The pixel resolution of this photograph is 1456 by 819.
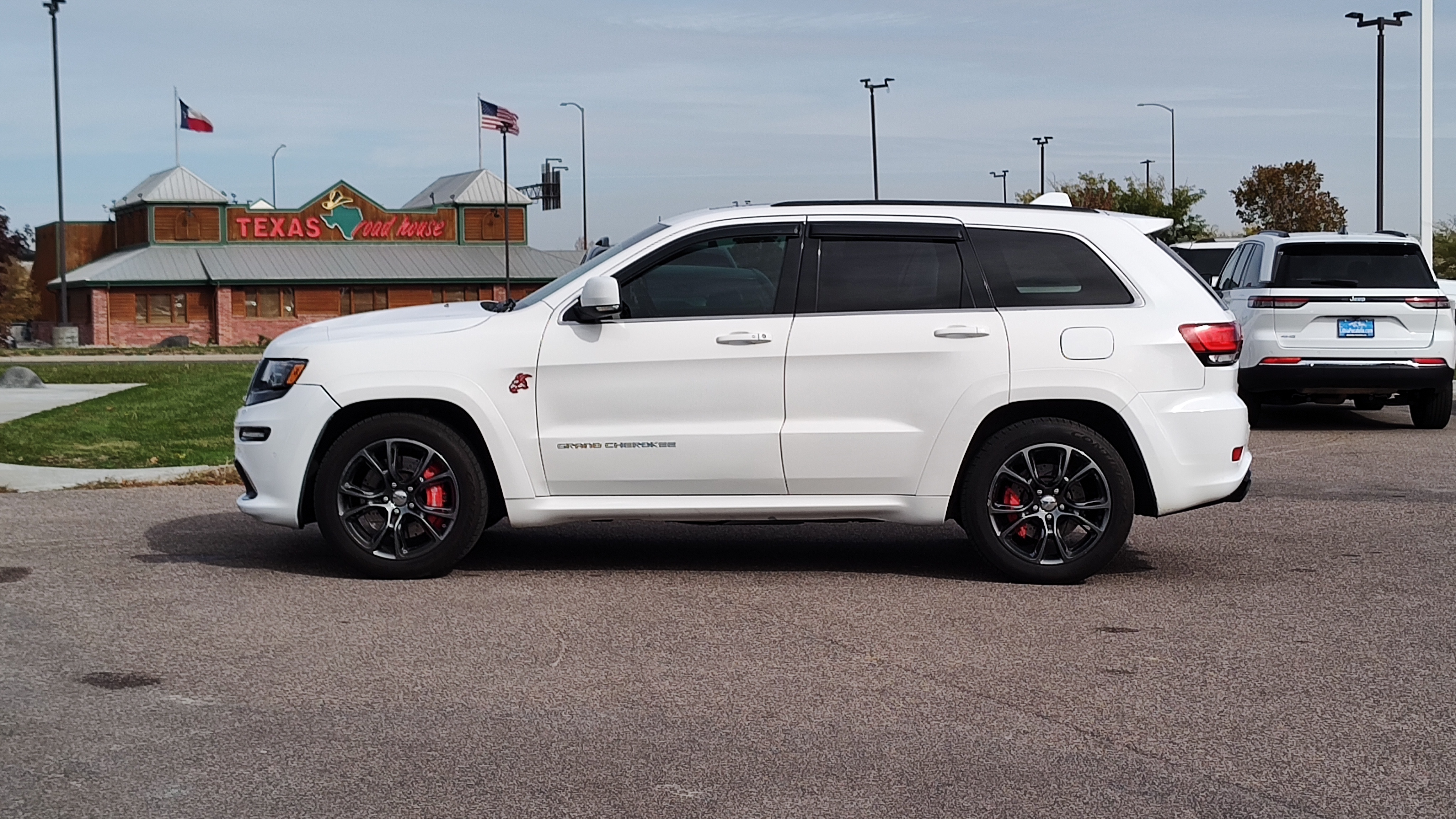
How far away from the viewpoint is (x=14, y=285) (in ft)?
221

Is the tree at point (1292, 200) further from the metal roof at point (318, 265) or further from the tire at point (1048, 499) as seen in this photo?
the tire at point (1048, 499)

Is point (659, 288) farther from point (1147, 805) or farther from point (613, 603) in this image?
point (1147, 805)

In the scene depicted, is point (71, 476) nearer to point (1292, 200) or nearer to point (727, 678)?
point (727, 678)

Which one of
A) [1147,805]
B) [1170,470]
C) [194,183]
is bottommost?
[1147,805]

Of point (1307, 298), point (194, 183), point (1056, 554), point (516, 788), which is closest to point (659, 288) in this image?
point (1056, 554)

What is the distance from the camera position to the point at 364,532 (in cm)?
775

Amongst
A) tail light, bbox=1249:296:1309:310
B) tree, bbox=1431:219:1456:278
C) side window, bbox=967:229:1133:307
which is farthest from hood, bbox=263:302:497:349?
tree, bbox=1431:219:1456:278

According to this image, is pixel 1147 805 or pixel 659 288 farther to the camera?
pixel 659 288

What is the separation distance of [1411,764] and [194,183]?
65.9 m

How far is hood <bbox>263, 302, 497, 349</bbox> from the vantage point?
7766mm

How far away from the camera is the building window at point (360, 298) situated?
65188 millimetres

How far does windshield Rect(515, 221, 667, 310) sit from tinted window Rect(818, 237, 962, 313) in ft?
2.91

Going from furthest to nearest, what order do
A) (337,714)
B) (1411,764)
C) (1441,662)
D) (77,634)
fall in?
(77,634), (1441,662), (337,714), (1411,764)

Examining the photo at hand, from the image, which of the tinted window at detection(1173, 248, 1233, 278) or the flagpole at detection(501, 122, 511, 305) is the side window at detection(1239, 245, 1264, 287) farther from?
the flagpole at detection(501, 122, 511, 305)
